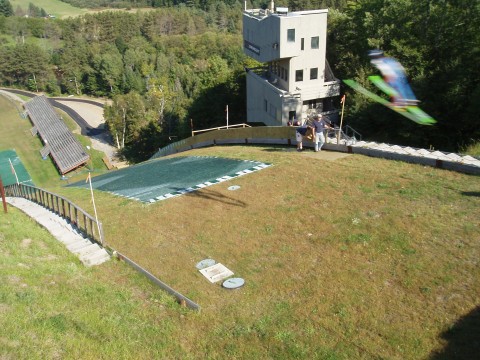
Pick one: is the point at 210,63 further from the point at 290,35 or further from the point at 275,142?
the point at 275,142

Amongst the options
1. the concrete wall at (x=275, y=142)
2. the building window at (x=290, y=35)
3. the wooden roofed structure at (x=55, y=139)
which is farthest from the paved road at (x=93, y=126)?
the building window at (x=290, y=35)

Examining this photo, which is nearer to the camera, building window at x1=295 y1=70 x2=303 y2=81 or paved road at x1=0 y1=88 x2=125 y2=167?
building window at x1=295 y1=70 x2=303 y2=81

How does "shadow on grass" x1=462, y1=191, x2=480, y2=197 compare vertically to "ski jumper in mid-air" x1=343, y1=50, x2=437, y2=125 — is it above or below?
below

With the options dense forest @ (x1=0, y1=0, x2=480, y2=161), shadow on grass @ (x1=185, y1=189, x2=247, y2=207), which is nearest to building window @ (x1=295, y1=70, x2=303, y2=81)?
dense forest @ (x1=0, y1=0, x2=480, y2=161)

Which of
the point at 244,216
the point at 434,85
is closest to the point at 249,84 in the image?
the point at 434,85

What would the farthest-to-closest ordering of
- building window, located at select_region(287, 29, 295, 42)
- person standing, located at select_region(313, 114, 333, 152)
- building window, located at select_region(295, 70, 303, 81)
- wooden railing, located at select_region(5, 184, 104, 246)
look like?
building window, located at select_region(295, 70, 303, 81) < building window, located at select_region(287, 29, 295, 42) < person standing, located at select_region(313, 114, 333, 152) < wooden railing, located at select_region(5, 184, 104, 246)

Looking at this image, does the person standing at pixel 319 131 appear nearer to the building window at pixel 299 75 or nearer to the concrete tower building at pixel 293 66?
the concrete tower building at pixel 293 66

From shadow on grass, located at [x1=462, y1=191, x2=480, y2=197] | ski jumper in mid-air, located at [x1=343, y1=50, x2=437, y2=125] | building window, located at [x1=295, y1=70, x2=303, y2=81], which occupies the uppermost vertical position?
ski jumper in mid-air, located at [x1=343, y1=50, x2=437, y2=125]

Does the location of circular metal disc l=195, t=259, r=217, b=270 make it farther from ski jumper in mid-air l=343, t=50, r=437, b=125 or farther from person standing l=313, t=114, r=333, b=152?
person standing l=313, t=114, r=333, b=152
